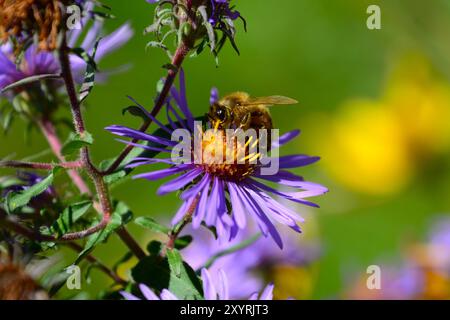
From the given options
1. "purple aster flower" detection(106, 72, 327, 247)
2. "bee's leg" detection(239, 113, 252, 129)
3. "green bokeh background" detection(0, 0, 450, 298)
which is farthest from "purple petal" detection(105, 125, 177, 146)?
"green bokeh background" detection(0, 0, 450, 298)

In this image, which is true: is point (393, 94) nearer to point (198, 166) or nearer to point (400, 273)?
point (400, 273)

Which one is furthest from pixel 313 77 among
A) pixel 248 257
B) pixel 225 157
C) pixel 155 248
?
pixel 155 248

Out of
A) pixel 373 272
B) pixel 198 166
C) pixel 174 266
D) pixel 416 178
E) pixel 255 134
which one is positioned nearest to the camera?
pixel 174 266

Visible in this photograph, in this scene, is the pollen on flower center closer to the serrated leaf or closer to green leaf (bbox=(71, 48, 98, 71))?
the serrated leaf

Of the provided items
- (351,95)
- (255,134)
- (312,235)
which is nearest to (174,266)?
(255,134)

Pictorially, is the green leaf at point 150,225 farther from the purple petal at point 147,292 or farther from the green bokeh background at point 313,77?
the green bokeh background at point 313,77

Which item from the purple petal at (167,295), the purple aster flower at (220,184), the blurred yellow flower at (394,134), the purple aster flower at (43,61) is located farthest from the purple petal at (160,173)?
the blurred yellow flower at (394,134)
